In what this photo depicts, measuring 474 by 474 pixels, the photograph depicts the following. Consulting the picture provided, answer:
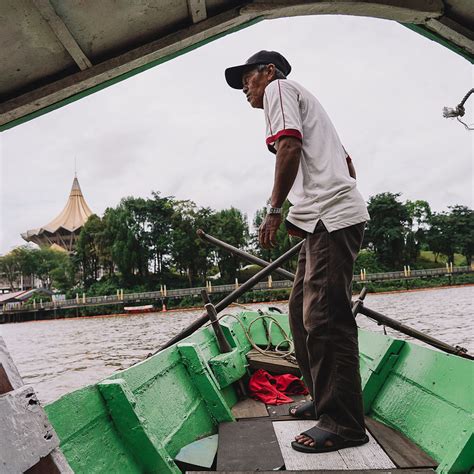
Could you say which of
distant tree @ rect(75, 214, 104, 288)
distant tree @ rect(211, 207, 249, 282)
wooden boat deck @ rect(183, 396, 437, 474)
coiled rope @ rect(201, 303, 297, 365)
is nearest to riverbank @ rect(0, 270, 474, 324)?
distant tree @ rect(211, 207, 249, 282)

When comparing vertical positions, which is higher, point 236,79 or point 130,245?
point 130,245

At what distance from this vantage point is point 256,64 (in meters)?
2.08

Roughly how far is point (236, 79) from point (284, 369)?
214cm

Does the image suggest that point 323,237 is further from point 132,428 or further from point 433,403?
point 132,428

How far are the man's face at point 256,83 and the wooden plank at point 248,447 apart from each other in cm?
155

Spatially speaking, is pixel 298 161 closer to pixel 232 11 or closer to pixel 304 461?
pixel 232 11

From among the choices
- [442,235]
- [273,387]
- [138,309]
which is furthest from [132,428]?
[442,235]

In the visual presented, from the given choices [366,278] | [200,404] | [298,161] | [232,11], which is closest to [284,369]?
[200,404]

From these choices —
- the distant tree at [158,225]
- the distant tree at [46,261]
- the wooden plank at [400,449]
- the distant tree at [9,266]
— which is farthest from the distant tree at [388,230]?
the wooden plank at [400,449]

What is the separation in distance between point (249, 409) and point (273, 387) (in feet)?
1.21

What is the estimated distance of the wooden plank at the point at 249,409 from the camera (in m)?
2.61

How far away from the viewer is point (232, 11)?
1.68 m

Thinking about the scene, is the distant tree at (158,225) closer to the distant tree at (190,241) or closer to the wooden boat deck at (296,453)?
the distant tree at (190,241)

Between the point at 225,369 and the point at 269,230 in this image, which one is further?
the point at 225,369
